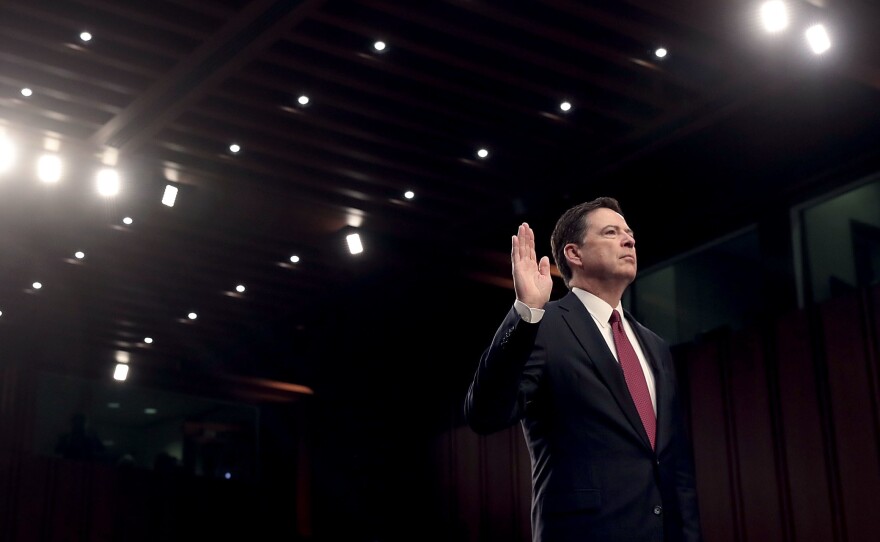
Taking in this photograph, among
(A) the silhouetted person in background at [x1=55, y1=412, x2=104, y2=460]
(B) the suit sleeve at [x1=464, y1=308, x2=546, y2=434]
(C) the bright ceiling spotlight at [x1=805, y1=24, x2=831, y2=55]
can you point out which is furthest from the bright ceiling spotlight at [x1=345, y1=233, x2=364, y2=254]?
(B) the suit sleeve at [x1=464, y1=308, x2=546, y2=434]

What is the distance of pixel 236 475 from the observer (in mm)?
11977

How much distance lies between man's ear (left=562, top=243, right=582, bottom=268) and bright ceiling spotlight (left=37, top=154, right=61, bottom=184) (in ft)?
17.3

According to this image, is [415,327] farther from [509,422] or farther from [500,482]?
[509,422]

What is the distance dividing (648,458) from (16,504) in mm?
9298

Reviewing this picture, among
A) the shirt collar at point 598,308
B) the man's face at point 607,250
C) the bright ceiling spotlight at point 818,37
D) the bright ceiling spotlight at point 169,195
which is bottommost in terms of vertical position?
the shirt collar at point 598,308

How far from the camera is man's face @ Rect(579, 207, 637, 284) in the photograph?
2.50m

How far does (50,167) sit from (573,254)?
5.32 m

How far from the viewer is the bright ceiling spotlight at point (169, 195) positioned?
283 inches

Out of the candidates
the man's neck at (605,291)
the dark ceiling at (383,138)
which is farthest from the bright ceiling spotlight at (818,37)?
the man's neck at (605,291)

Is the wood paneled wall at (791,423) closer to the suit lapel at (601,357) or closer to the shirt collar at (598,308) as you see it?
the shirt collar at (598,308)

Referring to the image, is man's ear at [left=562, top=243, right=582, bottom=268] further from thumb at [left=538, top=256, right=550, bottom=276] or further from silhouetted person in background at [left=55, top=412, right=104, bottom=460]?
silhouetted person in background at [left=55, top=412, right=104, bottom=460]

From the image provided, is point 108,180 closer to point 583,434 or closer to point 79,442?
point 79,442

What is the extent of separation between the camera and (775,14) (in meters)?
5.40

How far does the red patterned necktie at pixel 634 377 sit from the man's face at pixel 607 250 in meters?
0.11
